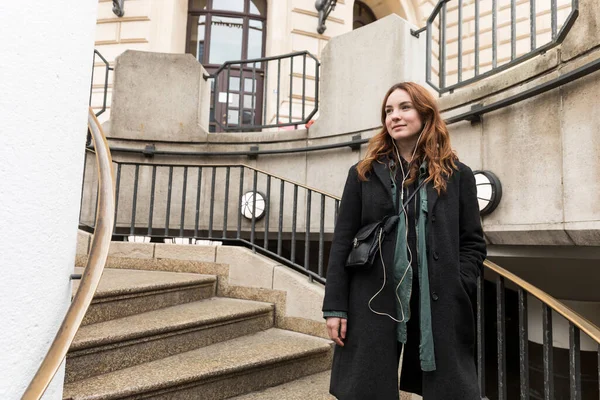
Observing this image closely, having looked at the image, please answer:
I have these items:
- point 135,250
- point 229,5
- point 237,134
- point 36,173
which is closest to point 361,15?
point 229,5

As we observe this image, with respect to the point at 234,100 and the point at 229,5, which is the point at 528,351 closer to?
the point at 234,100

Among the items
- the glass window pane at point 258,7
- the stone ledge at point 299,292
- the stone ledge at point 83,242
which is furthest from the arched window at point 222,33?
the stone ledge at point 299,292

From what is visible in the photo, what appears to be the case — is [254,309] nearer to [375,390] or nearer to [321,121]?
[375,390]

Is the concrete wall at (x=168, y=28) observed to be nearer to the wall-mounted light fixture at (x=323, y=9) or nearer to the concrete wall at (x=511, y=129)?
the wall-mounted light fixture at (x=323, y=9)

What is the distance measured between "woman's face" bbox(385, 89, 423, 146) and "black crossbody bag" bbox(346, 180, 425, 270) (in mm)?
Result: 219

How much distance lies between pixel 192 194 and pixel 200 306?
225 centimetres

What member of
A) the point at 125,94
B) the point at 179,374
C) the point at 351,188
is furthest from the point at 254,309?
the point at 125,94

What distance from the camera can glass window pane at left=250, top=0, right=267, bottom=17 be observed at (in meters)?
10.3

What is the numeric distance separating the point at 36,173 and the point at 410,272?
1.41 metres

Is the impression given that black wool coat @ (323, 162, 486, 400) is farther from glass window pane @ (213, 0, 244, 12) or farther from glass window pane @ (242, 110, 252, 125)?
glass window pane @ (213, 0, 244, 12)

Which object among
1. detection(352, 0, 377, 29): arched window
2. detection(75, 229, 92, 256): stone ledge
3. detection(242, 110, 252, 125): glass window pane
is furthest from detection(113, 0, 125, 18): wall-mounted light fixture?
detection(75, 229, 92, 256): stone ledge

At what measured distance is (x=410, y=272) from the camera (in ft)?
5.22

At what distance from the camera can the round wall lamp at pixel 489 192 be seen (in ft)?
10.3

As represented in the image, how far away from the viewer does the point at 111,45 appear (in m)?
9.53
